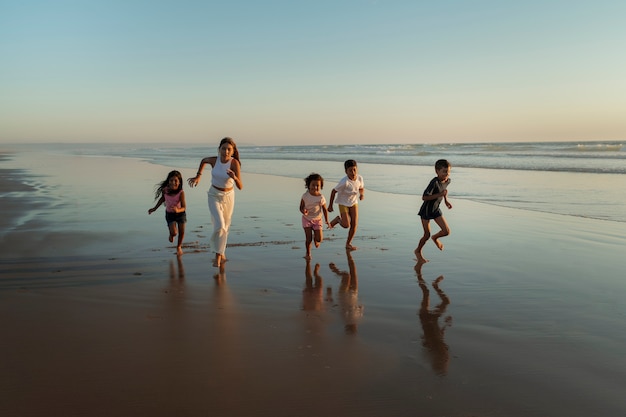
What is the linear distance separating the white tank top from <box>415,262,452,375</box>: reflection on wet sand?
2991 mm

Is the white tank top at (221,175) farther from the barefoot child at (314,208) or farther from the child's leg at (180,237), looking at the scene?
the barefoot child at (314,208)

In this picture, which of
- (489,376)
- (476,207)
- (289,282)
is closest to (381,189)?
(476,207)

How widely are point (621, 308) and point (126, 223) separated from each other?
8.22 meters

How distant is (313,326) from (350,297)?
1000mm

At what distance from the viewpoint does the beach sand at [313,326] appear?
307 cm

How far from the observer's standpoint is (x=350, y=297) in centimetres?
525

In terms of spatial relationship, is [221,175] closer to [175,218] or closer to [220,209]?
[220,209]

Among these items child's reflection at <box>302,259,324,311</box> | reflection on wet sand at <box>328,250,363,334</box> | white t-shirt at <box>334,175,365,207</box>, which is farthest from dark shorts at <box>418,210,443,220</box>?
child's reflection at <box>302,259,324,311</box>

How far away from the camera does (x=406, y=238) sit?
338 inches

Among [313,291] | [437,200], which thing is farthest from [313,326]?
[437,200]

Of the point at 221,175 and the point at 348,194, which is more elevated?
the point at 221,175

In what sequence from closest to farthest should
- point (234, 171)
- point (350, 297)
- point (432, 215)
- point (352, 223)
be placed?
point (350, 297) < point (234, 171) < point (432, 215) < point (352, 223)

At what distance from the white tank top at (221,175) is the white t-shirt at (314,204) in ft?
4.10

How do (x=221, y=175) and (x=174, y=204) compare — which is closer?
(x=221, y=175)
